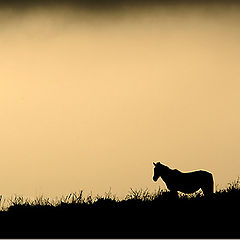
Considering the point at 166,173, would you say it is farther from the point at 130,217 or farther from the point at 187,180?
the point at 130,217

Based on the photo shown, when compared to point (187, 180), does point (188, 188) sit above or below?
below

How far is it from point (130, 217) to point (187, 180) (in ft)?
10.5

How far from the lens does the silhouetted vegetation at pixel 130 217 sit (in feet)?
32.4

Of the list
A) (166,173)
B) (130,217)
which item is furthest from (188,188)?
(130,217)

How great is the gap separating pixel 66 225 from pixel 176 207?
1965mm

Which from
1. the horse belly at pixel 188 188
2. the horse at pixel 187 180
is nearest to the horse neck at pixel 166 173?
the horse at pixel 187 180

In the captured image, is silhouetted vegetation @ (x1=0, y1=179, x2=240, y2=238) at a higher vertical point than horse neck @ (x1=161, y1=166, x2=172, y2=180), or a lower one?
lower

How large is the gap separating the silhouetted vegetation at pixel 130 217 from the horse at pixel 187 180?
139 cm

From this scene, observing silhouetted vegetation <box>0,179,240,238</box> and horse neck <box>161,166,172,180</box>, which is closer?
silhouetted vegetation <box>0,179,240,238</box>

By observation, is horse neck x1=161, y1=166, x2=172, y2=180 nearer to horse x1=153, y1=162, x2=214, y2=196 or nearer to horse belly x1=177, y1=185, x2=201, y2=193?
horse x1=153, y1=162, x2=214, y2=196

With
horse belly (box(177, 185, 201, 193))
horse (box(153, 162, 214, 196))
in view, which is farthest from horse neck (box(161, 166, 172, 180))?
horse belly (box(177, 185, 201, 193))

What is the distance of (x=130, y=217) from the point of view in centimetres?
1059

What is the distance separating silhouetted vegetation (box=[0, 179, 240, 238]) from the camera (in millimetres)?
9882

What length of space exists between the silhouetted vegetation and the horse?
54.7 inches
